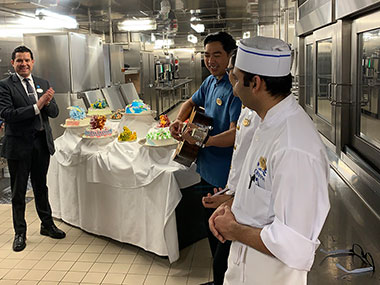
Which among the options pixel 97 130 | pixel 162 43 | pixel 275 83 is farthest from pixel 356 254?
pixel 162 43

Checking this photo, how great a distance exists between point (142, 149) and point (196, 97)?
89 centimetres

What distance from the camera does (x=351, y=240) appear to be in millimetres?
1770

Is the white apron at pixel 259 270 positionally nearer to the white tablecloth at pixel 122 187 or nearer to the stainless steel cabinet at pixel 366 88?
the stainless steel cabinet at pixel 366 88

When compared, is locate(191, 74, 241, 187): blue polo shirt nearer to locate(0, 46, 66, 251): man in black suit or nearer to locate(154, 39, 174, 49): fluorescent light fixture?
locate(0, 46, 66, 251): man in black suit

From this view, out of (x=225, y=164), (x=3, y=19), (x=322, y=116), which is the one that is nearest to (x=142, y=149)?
(x=225, y=164)

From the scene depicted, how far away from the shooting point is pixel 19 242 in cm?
377

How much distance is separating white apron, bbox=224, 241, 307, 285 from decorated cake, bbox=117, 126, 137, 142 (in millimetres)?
2530

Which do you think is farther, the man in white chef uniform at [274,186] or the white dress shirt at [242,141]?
the white dress shirt at [242,141]

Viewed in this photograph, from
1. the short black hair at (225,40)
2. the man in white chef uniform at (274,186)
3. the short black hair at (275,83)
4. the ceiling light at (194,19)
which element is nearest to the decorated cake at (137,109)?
the short black hair at (225,40)

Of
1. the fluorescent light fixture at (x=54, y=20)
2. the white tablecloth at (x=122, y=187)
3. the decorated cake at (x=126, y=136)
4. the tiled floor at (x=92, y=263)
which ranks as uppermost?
the fluorescent light fixture at (x=54, y=20)

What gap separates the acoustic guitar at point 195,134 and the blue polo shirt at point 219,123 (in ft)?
0.15

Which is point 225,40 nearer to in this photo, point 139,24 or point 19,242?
point 19,242

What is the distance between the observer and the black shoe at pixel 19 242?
3.74 meters

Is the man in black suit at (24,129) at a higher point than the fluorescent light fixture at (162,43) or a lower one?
lower
